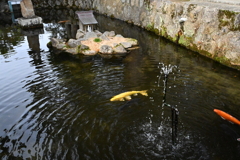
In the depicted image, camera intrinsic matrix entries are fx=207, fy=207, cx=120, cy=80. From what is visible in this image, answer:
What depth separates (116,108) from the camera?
729 cm

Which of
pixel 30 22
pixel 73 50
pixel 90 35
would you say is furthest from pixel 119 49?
pixel 30 22

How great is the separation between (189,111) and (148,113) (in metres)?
1.38

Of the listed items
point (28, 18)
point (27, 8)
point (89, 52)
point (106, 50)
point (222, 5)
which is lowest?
point (89, 52)

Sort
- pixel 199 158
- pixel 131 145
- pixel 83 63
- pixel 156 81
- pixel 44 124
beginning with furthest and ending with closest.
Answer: pixel 83 63
pixel 156 81
pixel 44 124
pixel 131 145
pixel 199 158

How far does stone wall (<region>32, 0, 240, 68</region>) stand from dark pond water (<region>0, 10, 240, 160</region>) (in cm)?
82

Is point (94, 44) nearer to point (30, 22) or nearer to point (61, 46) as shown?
point (61, 46)

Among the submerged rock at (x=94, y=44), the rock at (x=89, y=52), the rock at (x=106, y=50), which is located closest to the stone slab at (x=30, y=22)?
the submerged rock at (x=94, y=44)

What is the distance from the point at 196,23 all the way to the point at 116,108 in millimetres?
8587

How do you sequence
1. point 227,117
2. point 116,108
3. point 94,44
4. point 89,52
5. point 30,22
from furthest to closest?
1. point 30,22
2. point 94,44
3. point 89,52
4. point 116,108
5. point 227,117

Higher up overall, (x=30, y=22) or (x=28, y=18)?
(x=28, y=18)

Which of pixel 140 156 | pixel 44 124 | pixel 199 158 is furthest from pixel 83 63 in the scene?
pixel 199 158

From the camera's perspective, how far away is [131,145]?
5.61 metres

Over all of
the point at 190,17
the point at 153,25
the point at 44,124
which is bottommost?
the point at 44,124

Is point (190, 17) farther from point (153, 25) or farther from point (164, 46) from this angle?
point (153, 25)
